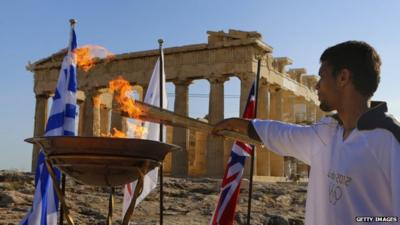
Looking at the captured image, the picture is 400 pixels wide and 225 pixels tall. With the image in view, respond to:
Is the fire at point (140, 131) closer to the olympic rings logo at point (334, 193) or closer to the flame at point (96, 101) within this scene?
the olympic rings logo at point (334, 193)

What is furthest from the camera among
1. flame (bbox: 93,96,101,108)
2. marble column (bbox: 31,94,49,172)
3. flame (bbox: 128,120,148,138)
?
marble column (bbox: 31,94,49,172)

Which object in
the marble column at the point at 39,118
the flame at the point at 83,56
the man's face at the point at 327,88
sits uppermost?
the marble column at the point at 39,118

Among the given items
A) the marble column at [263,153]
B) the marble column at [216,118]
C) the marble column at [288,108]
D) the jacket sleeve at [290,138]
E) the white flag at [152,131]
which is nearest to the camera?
the jacket sleeve at [290,138]

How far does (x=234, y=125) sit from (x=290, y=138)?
0.46 m

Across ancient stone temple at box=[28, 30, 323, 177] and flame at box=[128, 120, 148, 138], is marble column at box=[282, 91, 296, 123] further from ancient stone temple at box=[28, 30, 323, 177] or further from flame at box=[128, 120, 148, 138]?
flame at box=[128, 120, 148, 138]

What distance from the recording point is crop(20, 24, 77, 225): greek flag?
5.90m

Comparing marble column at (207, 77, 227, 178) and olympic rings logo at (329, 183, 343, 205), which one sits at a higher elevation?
marble column at (207, 77, 227, 178)

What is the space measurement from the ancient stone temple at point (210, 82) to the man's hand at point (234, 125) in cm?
2133

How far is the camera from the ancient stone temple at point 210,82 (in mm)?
28109

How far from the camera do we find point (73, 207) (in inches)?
467

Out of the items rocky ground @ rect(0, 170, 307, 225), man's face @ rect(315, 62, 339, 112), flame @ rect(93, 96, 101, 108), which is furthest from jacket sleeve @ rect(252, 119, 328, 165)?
flame @ rect(93, 96, 101, 108)

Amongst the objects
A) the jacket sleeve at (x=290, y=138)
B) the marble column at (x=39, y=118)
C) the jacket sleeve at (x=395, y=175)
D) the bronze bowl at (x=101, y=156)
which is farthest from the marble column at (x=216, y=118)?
the jacket sleeve at (x=395, y=175)

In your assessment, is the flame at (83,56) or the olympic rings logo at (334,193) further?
the flame at (83,56)

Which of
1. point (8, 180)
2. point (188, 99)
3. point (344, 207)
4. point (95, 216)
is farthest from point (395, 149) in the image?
point (188, 99)
